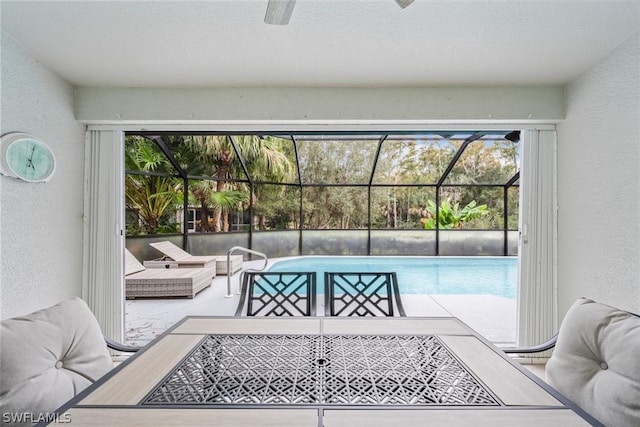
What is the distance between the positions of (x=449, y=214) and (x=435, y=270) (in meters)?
2.19

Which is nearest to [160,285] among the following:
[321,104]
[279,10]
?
[321,104]

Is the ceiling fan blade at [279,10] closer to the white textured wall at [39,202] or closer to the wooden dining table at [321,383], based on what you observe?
the wooden dining table at [321,383]

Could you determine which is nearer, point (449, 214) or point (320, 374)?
point (320, 374)

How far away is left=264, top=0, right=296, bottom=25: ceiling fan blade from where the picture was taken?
1448 mm

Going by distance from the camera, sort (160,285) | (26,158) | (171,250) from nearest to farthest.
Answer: (26,158), (160,285), (171,250)

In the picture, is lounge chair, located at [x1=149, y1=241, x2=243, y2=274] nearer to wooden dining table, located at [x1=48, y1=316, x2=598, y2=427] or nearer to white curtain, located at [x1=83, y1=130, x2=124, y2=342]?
white curtain, located at [x1=83, y1=130, x2=124, y2=342]

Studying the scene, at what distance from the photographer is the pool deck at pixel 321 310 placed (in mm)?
3858

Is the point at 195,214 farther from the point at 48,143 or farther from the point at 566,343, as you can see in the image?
the point at 566,343

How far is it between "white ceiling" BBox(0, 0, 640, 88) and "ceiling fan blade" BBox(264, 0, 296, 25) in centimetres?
47

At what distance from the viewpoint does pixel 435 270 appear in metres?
8.29

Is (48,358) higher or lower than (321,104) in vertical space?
lower

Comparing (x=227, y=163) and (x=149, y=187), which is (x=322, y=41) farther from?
(x=227, y=163)

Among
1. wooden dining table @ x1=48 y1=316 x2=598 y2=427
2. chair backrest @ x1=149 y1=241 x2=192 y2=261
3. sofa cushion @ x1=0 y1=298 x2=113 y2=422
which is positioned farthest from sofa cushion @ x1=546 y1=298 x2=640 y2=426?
chair backrest @ x1=149 y1=241 x2=192 y2=261

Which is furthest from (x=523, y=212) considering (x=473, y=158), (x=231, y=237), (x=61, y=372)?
(x=473, y=158)
